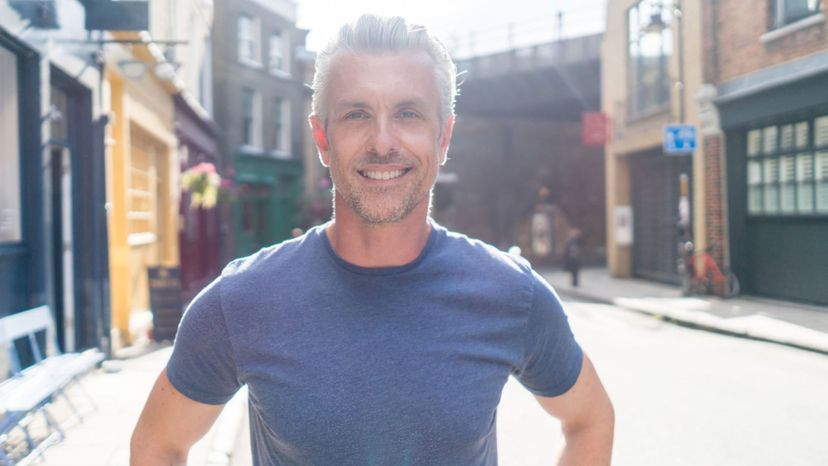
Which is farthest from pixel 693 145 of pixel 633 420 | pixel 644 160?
pixel 633 420

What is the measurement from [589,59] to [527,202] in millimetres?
7803

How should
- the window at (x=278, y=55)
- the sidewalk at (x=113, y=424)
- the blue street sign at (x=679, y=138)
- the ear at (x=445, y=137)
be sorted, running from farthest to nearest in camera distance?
the window at (x=278, y=55), the blue street sign at (x=679, y=138), the sidewalk at (x=113, y=424), the ear at (x=445, y=137)

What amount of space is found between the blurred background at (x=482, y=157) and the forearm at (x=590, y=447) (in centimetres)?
378

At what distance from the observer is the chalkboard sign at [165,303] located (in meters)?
10.2

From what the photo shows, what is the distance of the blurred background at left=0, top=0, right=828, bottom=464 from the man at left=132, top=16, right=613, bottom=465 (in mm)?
3996

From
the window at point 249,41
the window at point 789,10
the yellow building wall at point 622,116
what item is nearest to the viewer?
the window at point 789,10

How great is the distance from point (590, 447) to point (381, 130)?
81 centimetres

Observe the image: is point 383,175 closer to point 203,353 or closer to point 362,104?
point 362,104

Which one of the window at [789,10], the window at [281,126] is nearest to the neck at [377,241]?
the window at [789,10]

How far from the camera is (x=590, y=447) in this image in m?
1.68

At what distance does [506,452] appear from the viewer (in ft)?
17.4

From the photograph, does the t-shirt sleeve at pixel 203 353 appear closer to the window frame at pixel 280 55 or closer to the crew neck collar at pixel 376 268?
the crew neck collar at pixel 376 268

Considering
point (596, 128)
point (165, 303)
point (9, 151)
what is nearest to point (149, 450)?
point (9, 151)

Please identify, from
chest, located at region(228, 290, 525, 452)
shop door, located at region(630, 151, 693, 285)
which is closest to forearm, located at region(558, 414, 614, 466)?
chest, located at region(228, 290, 525, 452)
